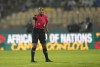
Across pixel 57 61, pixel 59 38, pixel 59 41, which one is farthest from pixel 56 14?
pixel 57 61

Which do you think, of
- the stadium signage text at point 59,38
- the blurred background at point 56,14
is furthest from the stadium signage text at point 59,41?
the blurred background at point 56,14

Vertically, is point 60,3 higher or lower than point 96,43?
higher

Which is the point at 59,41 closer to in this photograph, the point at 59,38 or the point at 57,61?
the point at 59,38

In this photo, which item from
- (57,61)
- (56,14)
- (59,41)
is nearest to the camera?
(57,61)

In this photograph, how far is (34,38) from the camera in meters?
18.0

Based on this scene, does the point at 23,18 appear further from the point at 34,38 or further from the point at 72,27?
the point at 34,38

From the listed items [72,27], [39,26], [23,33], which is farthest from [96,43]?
[39,26]

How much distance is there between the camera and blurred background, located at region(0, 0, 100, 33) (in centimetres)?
2952

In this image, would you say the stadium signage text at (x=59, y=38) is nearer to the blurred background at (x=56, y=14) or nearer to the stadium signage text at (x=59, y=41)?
the stadium signage text at (x=59, y=41)

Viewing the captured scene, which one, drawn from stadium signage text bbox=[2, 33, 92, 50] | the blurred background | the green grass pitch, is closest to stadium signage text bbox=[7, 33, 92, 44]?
stadium signage text bbox=[2, 33, 92, 50]

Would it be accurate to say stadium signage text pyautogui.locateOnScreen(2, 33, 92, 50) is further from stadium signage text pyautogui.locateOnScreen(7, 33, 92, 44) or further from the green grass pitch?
the green grass pitch

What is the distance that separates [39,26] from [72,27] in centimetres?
1159

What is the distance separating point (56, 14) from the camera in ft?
106

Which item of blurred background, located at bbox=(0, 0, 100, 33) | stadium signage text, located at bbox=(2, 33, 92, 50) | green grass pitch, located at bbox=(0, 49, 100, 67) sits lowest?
green grass pitch, located at bbox=(0, 49, 100, 67)
